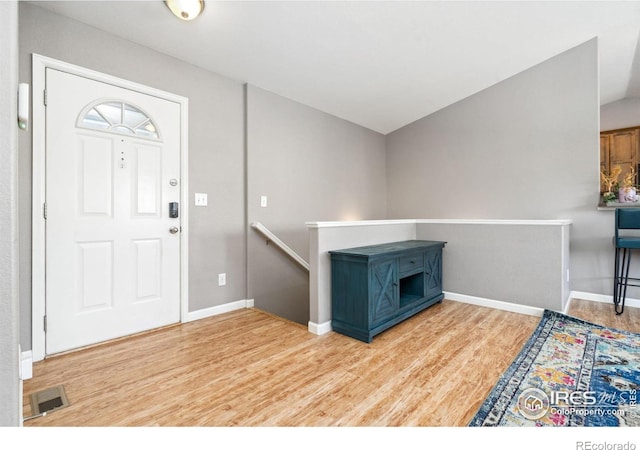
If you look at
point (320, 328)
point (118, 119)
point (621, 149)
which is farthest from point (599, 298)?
point (118, 119)

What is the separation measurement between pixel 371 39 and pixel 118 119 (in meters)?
2.33

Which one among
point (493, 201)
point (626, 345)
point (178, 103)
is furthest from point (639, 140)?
point (178, 103)

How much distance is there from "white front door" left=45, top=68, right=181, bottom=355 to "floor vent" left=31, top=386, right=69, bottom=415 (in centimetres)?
56

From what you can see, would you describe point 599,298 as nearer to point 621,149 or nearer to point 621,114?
point 621,149

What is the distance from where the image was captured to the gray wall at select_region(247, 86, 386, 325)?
331 cm

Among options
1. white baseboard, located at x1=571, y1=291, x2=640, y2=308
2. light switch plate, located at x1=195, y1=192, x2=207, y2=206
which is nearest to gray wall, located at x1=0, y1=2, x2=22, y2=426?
light switch plate, located at x1=195, y1=192, x2=207, y2=206

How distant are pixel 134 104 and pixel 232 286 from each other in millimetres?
1862

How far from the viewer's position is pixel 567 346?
2.30 m

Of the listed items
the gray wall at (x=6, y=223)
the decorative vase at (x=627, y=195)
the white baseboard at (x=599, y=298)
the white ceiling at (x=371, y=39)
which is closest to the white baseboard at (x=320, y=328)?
the gray wall at (x=6, y=223)

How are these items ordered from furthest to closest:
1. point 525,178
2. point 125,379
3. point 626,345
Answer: point 525,178, point 626,345, point 125,379

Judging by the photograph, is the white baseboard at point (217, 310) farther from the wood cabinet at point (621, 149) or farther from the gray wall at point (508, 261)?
the wood cabinet at point (621, 149)

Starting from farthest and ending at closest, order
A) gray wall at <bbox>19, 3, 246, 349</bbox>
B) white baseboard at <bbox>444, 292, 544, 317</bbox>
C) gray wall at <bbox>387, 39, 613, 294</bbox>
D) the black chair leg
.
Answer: gray wall at <bbox>387, 39, 613, 294</bbox>
the black chair leg
white baseboard at <bbox>444, 292, 544, 317</bbox>
gray wall at <bbox>19, 3, 246, 349</bbox>

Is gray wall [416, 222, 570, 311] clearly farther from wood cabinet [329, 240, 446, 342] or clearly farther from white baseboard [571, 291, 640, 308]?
wood cabinet [329, 240, 446, 342]
